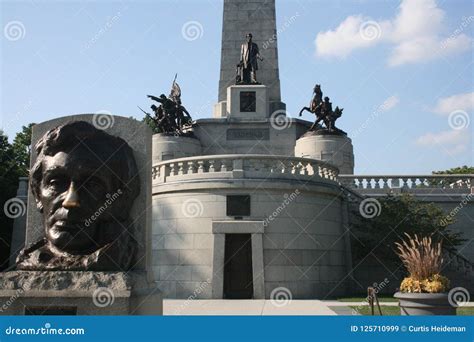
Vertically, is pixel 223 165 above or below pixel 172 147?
below

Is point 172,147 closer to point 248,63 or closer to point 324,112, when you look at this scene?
point 248,63

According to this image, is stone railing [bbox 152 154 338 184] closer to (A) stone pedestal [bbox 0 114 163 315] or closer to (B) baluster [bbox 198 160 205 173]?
(B) baluster [bbox 198 160 205 173]

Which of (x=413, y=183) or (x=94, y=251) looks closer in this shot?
(x=94, y=251)

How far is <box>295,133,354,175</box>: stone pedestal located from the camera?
27688 millimetres

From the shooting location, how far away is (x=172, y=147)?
27.7 meters

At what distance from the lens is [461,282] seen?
20422mm

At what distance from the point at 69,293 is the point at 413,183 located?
20.3m

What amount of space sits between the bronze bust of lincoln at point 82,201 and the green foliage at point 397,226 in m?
14.8

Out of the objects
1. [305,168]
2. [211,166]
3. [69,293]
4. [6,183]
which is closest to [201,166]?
[211,166]

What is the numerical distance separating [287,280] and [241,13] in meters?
19.4

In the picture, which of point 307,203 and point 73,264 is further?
point 307,203

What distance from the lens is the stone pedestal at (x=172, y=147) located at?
27625 millimetres

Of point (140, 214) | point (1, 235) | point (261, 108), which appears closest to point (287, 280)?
Answer: point (140, 214)

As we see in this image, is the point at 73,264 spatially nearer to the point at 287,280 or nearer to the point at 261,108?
the point at 287,280
